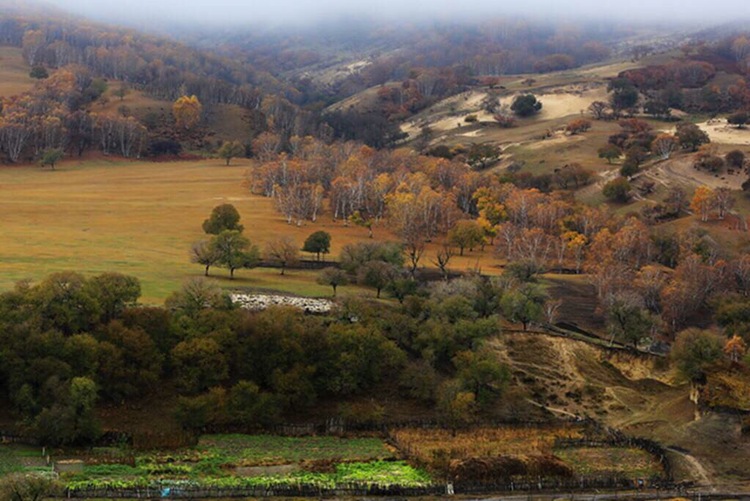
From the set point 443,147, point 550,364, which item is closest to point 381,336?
point 550,364

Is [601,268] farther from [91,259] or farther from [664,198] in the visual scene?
[91,259]

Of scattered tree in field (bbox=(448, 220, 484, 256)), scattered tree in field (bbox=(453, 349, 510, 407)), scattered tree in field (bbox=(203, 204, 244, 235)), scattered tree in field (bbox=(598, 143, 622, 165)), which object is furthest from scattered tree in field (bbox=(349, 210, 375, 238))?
scattered tree in field (bbox=(598, 143, 622, 165))

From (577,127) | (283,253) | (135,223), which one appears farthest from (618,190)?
(135,223)

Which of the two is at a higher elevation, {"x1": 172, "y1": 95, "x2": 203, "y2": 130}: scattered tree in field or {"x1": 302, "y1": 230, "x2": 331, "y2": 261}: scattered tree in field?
{"x1": 172, "y1": 95, "x2": 203, "y2": 130}: scattered tree in field

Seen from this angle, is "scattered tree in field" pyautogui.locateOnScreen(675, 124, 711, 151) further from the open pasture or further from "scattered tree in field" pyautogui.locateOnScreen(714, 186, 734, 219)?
the open pasture

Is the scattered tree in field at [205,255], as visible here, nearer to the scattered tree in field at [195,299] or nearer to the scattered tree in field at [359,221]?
the scattered tree in field at [195,299]

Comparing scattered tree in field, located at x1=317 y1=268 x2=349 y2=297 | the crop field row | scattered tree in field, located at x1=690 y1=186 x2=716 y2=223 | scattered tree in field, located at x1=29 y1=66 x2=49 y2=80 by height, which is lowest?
the crop field row

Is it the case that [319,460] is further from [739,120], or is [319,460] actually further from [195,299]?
[739,120]
